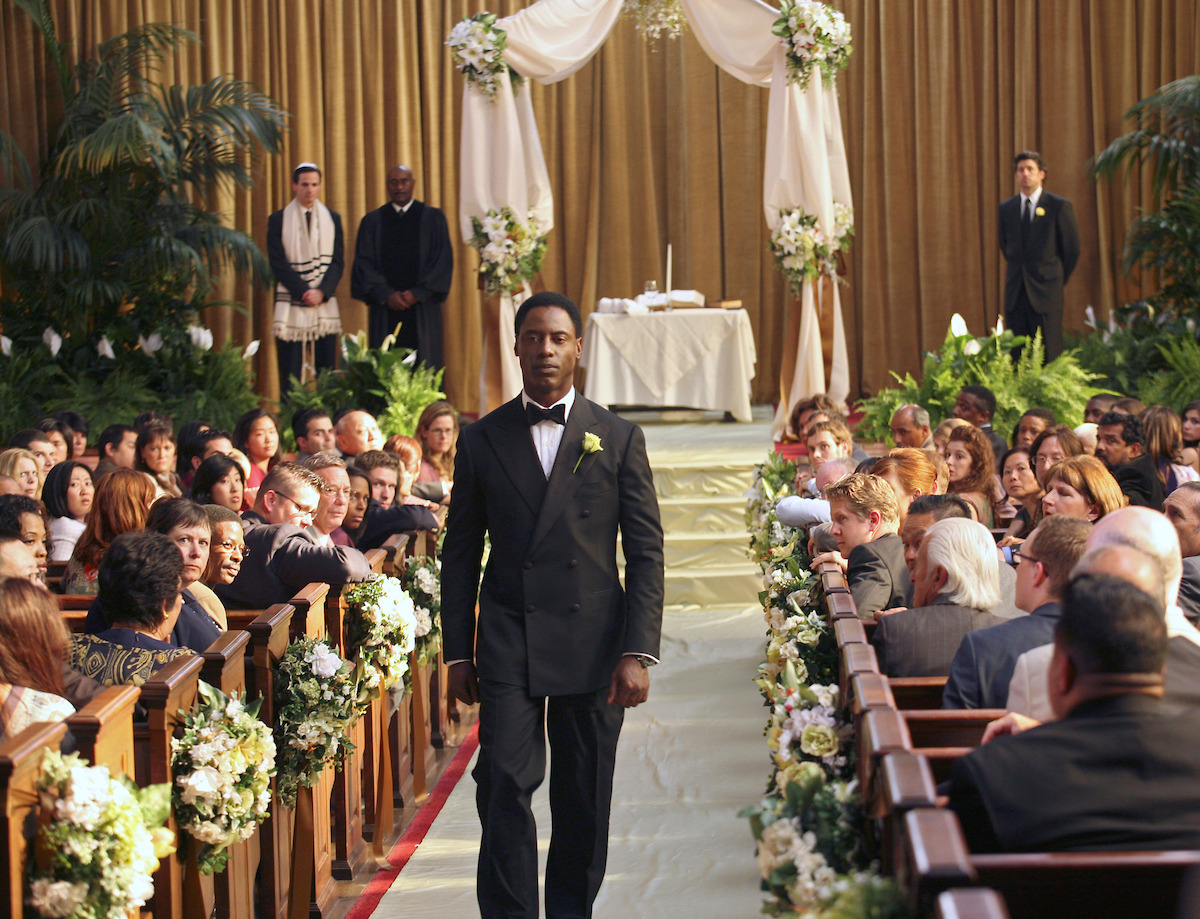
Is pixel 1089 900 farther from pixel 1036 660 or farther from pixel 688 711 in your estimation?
pixel 688 711

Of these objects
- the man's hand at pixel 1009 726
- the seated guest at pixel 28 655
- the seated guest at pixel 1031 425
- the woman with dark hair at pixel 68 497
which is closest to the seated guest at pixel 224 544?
the seated guest at pixel 28 655

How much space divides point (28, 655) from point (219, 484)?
2.39 metres

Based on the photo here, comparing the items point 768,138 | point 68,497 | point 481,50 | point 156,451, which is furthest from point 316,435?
point 768,138

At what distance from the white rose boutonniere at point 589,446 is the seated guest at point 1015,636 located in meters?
0.96

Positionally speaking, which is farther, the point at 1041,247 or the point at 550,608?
the point at 1041,247

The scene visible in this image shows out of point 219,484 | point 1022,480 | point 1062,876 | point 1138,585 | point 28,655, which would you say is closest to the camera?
point 1062,876

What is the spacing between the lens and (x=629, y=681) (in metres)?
3.15

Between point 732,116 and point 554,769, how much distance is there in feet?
31.0

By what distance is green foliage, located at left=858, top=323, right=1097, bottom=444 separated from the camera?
799 centimetres

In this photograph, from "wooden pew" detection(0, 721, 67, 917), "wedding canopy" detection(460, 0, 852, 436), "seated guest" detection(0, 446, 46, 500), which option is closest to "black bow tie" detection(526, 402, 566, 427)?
"wooden pew" detection(0, 721, 67, 917)

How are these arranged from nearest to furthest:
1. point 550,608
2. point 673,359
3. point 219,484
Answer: point 550,608, point 219,484, point 673,359

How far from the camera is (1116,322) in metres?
10.2

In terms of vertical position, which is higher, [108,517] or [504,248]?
[504,248]

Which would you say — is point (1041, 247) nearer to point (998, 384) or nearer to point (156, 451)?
point (998, 384)
